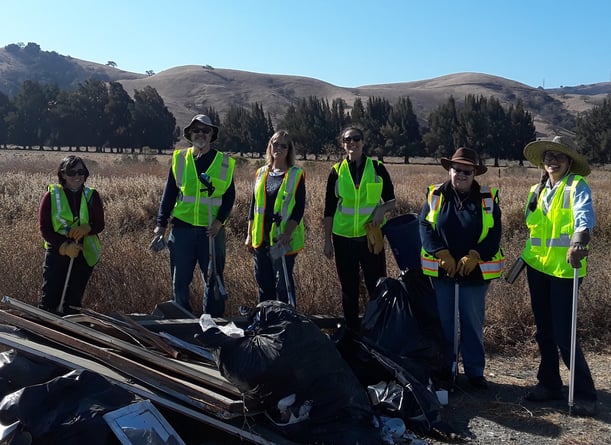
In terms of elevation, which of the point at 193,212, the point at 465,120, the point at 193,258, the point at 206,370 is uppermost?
the point at 465,120

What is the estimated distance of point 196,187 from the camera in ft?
17.8

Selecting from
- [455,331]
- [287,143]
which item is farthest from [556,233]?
[287,143]

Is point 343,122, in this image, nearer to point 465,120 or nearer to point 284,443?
point 465,120

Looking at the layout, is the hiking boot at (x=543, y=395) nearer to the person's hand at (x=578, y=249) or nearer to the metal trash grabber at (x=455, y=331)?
the metal trash grabber at (x=455, y=331)

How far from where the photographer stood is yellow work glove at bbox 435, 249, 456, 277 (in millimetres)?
4695

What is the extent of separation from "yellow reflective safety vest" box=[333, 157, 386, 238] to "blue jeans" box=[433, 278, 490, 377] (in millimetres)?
836

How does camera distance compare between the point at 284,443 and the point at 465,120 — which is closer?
the point at 284,443

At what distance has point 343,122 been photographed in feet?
206

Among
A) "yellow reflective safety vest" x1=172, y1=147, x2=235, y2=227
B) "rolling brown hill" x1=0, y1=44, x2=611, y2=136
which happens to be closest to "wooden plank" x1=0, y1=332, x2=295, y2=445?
"yellow reflective safety vest" x1=172, y1=147, x2=235, y2=227

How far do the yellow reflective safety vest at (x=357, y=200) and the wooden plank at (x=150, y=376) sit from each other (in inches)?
84.5

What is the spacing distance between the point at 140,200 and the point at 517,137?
4949 cm

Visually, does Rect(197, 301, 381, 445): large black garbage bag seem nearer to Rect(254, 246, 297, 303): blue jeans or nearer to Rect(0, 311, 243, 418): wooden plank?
Rect(0, 311, 243, 418): wooden plank

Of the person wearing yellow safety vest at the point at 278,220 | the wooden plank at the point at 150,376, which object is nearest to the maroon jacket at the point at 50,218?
the wooden plank at the point at 150,376

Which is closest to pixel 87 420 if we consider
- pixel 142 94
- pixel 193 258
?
pixel 193 258
